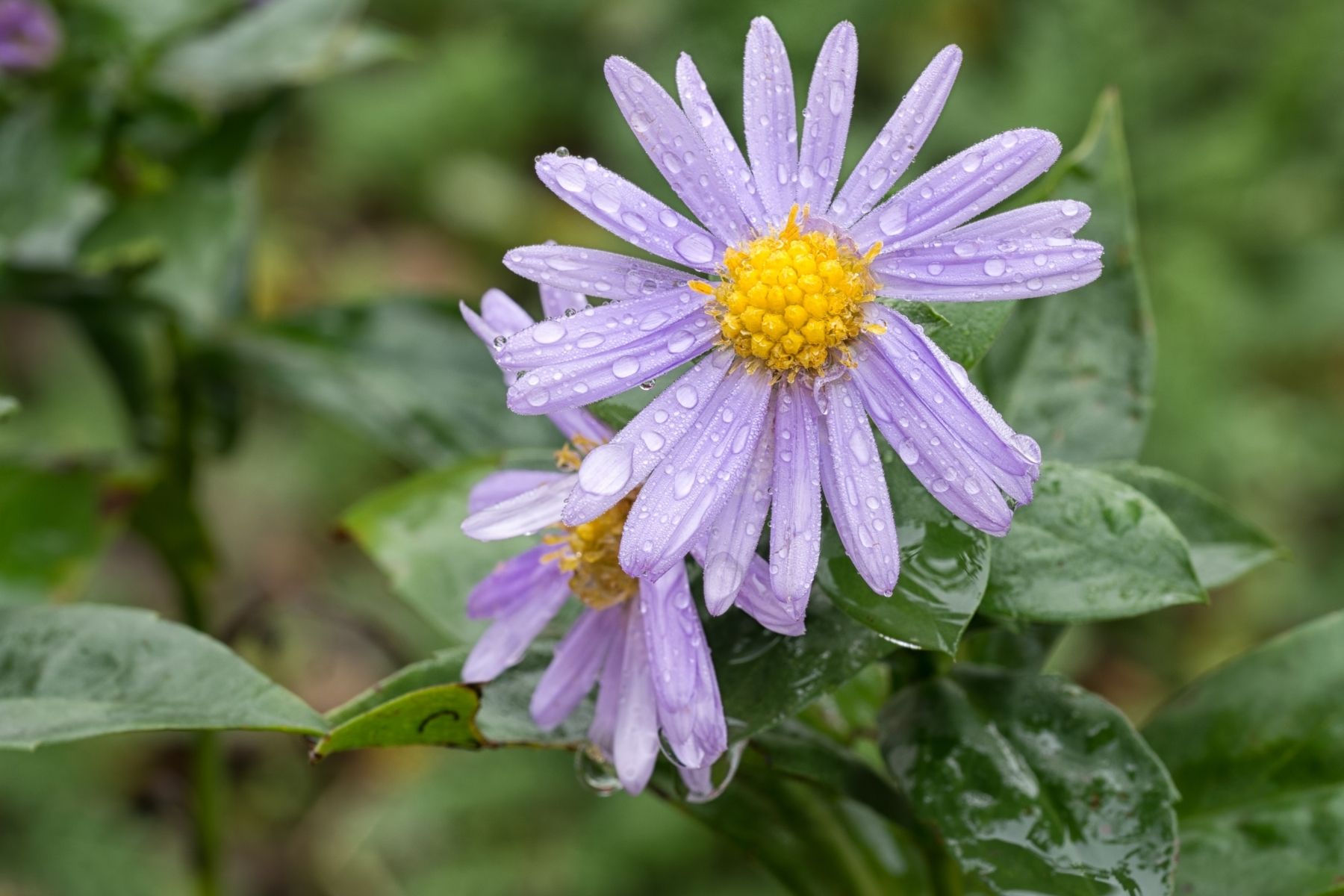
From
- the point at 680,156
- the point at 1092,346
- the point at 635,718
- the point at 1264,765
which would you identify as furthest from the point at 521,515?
the point at 1264,765

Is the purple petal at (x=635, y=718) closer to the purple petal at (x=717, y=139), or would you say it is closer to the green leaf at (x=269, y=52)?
the purple petal at (x=717, y=139)

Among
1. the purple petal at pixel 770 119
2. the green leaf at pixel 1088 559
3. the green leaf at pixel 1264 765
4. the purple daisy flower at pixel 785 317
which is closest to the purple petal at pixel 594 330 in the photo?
the purple daisy flower at pixel 785 317

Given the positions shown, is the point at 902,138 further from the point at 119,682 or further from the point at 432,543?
the point at 119,682

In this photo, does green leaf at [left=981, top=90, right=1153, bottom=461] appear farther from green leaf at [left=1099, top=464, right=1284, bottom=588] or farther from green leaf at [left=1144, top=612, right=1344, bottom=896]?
green leaf at [left=1144, top=612, right=1344, bottom=896]

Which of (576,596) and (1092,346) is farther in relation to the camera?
(1092,346)

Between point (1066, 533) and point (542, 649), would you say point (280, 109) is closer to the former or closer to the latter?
point (542, 649)

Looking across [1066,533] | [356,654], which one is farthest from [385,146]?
[1066,533]
